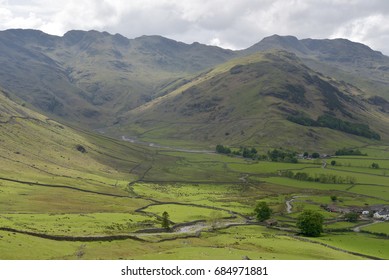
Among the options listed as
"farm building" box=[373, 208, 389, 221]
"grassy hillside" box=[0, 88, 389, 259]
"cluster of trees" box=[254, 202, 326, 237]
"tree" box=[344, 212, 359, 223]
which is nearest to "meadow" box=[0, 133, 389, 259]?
"grassy hillside" box=[0, 88, 389, 259]

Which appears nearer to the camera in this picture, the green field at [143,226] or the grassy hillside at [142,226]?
the grassy hillside at [142,226]

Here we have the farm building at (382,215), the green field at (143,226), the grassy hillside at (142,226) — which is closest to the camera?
the grassy hillside at (142,226)

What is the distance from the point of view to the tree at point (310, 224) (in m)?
133

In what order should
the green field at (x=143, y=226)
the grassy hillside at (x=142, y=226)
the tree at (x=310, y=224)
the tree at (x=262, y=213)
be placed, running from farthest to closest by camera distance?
1. the tree at (x=262, y=213)
2. the tree at (x=310, y=224)
3. the green field at (x=143, y=226)
4. the grassy hillside at (x=142, y=226)

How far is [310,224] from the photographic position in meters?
133

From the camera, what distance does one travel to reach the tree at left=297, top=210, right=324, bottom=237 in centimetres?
13288

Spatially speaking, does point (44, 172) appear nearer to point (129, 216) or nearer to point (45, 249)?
point (129, 216)

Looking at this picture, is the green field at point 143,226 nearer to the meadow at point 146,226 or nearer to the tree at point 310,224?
the meadow at point 146,226

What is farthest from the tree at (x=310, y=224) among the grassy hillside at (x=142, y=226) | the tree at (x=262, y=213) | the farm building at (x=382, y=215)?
the farm building at (x=382, y=215)

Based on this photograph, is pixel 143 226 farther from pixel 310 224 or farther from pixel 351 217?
pixel 351 217

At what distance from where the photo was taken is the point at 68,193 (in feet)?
545

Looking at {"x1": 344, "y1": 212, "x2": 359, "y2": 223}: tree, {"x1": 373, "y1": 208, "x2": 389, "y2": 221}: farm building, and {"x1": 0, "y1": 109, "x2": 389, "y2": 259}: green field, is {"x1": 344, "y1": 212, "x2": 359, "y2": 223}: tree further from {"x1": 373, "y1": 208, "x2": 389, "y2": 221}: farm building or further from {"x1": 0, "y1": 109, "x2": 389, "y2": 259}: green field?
{"x1": 373, "y1": 208, "x2": 389, "y2": 221}: farm building

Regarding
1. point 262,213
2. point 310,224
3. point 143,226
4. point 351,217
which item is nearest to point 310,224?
point 310,224
